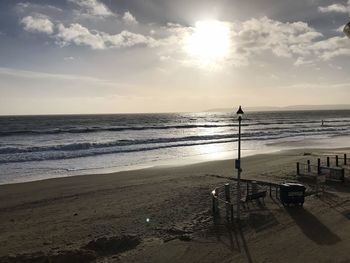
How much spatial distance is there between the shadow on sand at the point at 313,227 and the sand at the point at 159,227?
2cm

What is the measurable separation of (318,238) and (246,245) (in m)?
1.85

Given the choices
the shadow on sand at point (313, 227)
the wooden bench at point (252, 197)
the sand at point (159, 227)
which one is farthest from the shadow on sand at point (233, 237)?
the wooden bench at point (252, 197)

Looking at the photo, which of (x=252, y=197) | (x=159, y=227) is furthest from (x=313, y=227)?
(x=159, y=227)

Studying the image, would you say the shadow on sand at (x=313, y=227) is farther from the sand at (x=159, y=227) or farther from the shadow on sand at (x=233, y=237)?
the shadow on sand at (x=233, y=237)

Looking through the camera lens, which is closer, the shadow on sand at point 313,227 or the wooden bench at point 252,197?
the shadow on sand at point 313,227

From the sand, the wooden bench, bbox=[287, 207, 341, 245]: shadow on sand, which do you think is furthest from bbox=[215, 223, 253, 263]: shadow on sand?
the wooden bench

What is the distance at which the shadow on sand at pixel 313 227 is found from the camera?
382 inches

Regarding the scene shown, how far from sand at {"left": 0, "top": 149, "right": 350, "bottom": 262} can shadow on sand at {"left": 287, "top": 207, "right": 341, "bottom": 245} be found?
24mm

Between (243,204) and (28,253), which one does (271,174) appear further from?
(28,253)

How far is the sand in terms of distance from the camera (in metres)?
9.03

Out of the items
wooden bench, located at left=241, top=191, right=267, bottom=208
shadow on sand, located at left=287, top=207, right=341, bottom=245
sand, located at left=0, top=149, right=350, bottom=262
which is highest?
wooden bench, located at left=241, top=191, right=267, bottom=208

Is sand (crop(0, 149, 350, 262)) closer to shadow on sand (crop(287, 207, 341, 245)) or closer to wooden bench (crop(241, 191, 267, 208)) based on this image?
shadow on sand (crop(287, 207, 341, 245))

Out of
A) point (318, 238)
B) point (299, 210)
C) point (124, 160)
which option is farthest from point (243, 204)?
point (124, 160)

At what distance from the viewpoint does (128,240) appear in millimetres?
10117
